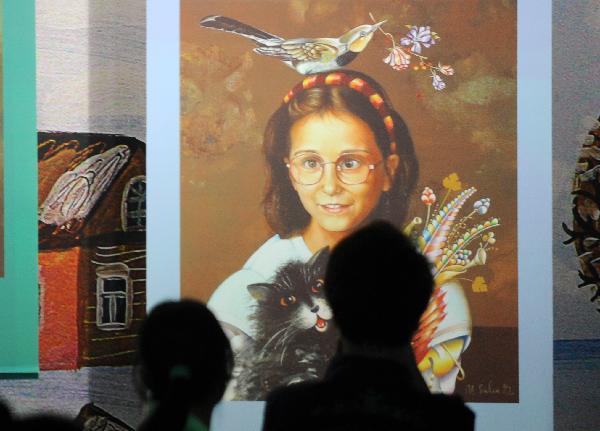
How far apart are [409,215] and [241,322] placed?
Answer: 655 mm

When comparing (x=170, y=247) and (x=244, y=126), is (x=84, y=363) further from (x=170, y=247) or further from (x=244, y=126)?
(x=244, y=126)

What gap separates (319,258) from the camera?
327cm

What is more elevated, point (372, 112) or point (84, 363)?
point (372, 112)

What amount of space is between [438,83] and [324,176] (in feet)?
1.59

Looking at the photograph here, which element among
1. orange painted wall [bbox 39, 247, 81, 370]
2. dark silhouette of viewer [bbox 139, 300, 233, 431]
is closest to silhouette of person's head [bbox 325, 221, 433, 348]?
dark silhouette of viewer [bbox 139, 300, 233, 431]

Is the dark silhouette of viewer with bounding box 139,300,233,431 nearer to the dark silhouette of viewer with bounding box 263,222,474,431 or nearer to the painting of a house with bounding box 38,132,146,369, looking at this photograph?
the dark silhouette of viewer with bounding box 263,222,474,431

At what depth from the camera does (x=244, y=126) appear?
130 inches

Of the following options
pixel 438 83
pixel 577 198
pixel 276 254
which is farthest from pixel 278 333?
pixel 577 198

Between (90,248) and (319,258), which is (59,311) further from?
(319,258)

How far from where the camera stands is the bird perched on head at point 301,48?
3.28 metres

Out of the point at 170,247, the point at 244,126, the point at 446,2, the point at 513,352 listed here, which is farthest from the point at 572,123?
the point at 170,247

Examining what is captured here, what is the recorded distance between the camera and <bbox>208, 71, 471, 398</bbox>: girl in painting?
326 centimetres
